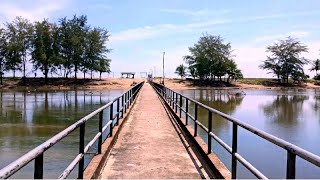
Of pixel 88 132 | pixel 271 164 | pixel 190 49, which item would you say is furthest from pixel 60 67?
pixel 271 164

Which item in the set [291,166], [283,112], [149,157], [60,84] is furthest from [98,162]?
[60,84]

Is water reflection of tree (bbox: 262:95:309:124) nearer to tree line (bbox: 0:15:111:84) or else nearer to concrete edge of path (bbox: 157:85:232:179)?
concrete edge of path (bbox: 157:85:232:179)

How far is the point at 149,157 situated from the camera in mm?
8836

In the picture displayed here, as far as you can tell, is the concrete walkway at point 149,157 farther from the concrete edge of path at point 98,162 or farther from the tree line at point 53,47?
the tree line at point 53,47

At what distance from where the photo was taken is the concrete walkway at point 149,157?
7.43 metres

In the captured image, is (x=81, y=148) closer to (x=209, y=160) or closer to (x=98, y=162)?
(x=98, y=162)

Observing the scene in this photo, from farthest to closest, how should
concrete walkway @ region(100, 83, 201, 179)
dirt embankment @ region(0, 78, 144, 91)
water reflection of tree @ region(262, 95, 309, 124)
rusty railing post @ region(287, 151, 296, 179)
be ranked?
dirt embankment @ region(0, 78, 144, 91) < water reflection of tree @ region(262, 95, 309, 124) < concrete walkway @ region(100, 83, 201, 179) < rusty railing post @ region(287, 151, 296, 179)

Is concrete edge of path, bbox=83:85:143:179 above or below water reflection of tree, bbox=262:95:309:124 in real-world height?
above

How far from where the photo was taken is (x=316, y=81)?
395 ft

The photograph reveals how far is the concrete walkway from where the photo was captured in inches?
293

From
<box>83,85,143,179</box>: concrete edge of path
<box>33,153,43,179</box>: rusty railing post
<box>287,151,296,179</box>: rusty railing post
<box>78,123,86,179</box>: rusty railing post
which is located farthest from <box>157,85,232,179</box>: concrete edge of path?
<box>33,153,43,179</box>: rusty railing post

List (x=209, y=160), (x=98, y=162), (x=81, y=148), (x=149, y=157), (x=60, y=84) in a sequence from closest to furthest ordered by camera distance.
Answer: (x=81, y=148) < (x=98, y=162) < (x=209, y=160) < (x=149, y=157) < (x=60, y=84)

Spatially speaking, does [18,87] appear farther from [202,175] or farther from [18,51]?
[202,175]

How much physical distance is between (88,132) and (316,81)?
112 m
